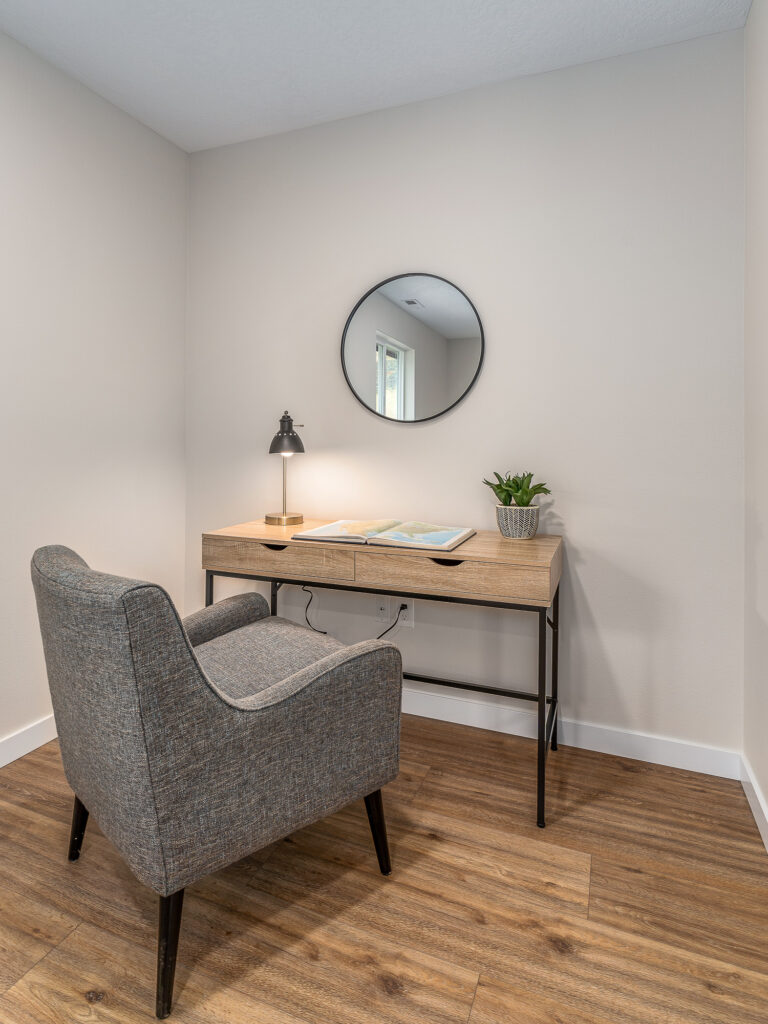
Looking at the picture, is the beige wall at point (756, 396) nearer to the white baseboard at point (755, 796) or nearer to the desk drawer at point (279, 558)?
the white baseboard at point (755, 796)

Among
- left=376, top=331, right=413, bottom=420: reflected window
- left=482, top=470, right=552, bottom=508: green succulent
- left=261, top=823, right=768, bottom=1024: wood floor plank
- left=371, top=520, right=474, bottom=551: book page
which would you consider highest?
left=376, top=331, right=413, bottom=420: reflected window

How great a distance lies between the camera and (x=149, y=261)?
8.50ft

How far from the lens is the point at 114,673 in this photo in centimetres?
108

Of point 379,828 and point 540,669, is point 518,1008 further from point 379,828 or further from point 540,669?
point 540,669

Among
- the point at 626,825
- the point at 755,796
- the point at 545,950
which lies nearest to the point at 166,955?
the point at 545,950

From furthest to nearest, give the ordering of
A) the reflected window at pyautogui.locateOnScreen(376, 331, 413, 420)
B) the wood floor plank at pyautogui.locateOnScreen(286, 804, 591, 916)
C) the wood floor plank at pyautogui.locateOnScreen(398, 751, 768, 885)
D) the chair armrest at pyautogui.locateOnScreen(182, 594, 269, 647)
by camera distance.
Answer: the reflected window at pyautogui.locateOnScreen(376, 331, 413, 420)
the chair armrest at pyautogui.locateOnScreen(182, 594, 269, 647)
the wood floor plank at pyautogui.locateOnScreen(398, 751, 768, 885)
the wood floor plank at pyautogui.locateOnScreen(286, 804, 591, 916)

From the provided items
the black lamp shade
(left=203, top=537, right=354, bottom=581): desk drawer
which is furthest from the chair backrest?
the black lamp shade

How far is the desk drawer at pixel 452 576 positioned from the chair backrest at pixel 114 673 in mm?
884

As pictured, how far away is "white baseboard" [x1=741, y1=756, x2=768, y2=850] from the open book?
3.76 feet

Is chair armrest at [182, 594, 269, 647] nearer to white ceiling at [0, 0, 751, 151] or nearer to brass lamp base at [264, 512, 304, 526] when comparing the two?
brass lamp base at [264, 512, 304, 526]

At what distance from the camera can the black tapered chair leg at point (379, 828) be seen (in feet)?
4.95

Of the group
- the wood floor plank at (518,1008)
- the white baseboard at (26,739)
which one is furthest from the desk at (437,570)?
the white baseboard at (26,739)

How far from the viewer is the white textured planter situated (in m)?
2.06

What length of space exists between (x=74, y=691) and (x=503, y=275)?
1940mm
